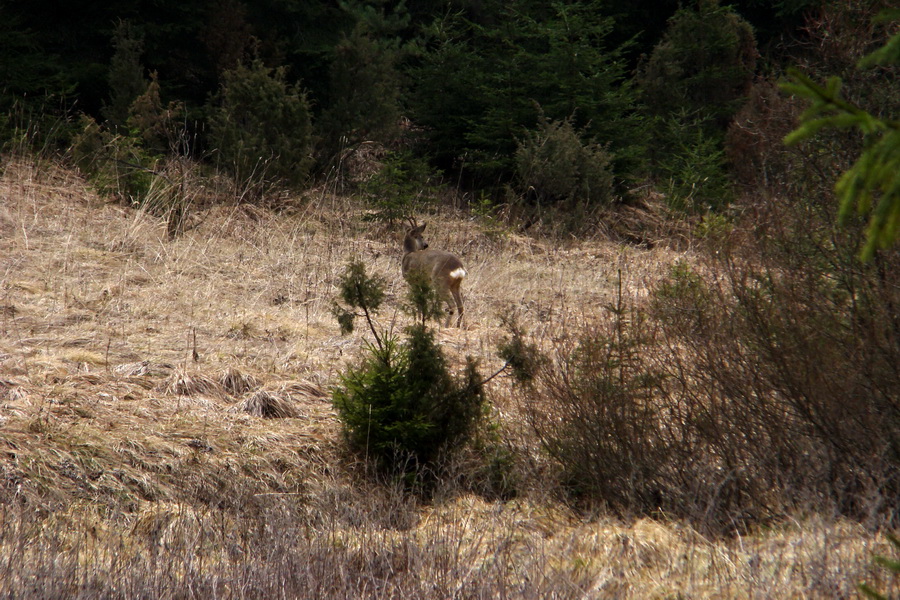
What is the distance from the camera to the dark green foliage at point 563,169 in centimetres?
1405

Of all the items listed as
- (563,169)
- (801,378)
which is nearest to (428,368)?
(801,378)

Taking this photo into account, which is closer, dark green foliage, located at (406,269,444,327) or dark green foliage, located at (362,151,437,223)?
dark green foliage, located at (406,269,444,327)

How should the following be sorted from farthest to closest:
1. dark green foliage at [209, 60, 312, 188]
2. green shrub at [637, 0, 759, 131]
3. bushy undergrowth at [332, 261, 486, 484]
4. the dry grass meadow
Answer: green shrub at [637, 0, 759, 131]
dark green foliage at [209, 60, 312, 188]
bushy undergrowth at [332, 261, 486, 484]
the dry grass meadow

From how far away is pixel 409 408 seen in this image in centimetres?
573

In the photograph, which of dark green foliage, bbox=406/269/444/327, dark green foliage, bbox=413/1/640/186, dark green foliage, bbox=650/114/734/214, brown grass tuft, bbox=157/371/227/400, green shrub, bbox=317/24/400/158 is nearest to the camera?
dark green foliage, bbox=406/269/444/327

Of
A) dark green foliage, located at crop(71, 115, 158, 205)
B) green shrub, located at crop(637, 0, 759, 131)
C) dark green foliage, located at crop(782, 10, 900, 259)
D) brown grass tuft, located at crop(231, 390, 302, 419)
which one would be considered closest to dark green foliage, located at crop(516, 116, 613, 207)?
green shrub, located at crop(637, 0, 759, 131)

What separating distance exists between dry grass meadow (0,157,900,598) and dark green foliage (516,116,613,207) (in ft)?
10.1

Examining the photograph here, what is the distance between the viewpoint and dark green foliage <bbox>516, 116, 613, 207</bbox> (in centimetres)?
1405

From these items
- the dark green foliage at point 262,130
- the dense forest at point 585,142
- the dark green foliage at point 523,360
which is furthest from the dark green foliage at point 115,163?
the dark green foliage at point 523,360

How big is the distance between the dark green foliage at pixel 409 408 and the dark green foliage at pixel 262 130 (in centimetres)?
748

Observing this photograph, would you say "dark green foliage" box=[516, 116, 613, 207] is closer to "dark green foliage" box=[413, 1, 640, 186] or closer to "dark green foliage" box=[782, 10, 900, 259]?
"dark green foliage" box=[413, 1, 640, 186]

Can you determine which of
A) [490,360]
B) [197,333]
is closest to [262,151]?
[197,333]

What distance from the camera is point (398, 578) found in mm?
3812

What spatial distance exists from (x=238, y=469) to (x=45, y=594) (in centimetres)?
225
